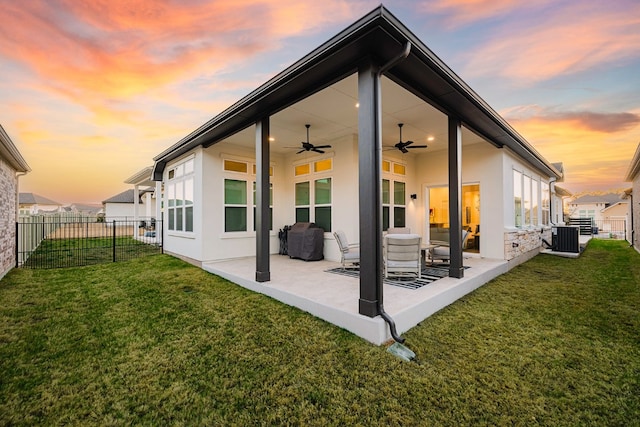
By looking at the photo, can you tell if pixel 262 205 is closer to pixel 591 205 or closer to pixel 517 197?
pixel 517 197

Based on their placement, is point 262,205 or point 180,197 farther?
point 180,197

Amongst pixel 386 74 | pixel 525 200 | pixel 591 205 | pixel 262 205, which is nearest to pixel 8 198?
pixel 262 205

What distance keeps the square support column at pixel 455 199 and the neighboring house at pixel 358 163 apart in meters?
0.02

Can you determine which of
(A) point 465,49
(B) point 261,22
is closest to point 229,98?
(B) point 261,22

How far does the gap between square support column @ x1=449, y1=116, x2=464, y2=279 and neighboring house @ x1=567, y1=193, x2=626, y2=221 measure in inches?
1557

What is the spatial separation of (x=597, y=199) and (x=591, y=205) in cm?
150

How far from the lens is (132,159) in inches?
637

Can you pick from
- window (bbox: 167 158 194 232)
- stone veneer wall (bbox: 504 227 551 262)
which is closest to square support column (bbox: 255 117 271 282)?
window (bbox: 167 158 194 232)

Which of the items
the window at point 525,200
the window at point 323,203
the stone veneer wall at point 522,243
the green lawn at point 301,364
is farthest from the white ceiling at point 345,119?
the green lawn at point 301,364

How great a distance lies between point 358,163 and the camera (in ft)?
15.9

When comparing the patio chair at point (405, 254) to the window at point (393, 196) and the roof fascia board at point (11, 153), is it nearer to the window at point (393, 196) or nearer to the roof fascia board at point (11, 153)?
the window at point (393, 196)

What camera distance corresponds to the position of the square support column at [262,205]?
193 inches

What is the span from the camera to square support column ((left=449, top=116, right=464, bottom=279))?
5074 mm

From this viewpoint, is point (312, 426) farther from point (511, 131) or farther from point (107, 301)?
→ point (511, 131)
